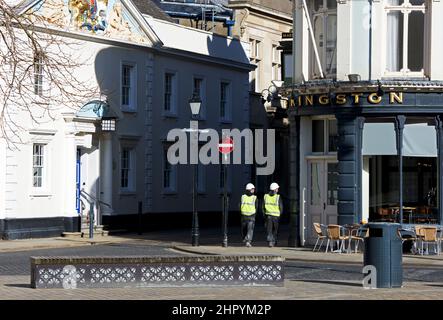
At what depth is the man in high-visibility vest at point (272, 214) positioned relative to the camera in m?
35.8

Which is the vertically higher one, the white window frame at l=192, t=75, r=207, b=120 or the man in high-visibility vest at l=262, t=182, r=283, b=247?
the white window frame at l=192, t=75, r=207, b=120

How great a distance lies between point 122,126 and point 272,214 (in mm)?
10333

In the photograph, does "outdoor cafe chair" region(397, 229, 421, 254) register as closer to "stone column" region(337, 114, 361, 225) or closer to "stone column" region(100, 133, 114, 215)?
"stone column" region(337, 114, 361, 225)

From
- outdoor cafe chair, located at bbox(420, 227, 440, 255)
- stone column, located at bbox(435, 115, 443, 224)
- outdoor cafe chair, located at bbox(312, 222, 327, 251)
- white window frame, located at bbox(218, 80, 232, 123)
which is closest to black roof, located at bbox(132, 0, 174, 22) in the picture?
white window frame, located at bbox(218, 80, 232, 123)

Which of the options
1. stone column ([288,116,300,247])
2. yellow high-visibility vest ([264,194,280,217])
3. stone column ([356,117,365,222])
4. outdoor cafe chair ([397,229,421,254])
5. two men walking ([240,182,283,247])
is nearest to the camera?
outdoor cafe chair ([397,229,421,254])

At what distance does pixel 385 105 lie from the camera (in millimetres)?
32656

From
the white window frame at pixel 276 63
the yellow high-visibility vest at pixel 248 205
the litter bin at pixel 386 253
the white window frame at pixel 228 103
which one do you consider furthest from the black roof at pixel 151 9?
the litter bin at pixel 386 253

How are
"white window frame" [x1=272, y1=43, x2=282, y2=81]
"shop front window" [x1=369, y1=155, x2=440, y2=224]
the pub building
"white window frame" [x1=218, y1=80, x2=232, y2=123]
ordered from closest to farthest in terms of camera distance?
1. the pub building
2. "shop front window" [x1=369, y1=155, x2=440, y2=224]
3. "white window frame" [x1=218, y1=80, x2=232, y2=123]
4. "white window frame" [x1=272, y1=43, x2=282, y2=81]

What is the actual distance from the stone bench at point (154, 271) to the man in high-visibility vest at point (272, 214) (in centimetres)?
1394

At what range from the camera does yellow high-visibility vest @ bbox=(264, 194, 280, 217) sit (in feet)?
119

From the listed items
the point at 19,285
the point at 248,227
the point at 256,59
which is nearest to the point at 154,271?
the point at 19,285

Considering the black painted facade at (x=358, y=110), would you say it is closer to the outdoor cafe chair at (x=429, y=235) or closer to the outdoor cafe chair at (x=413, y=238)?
the outdoor cafe chair at (x=413, y=238)

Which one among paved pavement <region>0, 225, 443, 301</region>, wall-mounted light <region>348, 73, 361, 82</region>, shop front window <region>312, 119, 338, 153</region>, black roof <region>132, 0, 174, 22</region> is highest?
black roof <region>132, 0, 174, 22</region>

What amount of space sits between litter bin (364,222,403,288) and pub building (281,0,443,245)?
1103 cm
